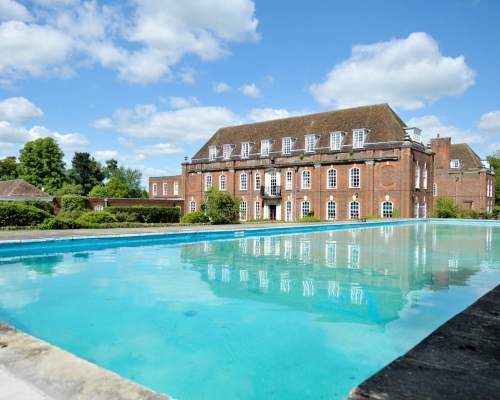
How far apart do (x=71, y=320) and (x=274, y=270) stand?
189 inches

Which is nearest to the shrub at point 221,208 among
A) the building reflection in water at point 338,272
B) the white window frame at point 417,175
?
the building reflection in water at point 338,272

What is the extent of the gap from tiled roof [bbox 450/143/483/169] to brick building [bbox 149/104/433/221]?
14.0 metres

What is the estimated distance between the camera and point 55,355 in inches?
108

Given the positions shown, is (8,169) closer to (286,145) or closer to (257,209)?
(257,209)

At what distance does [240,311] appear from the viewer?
584 cm

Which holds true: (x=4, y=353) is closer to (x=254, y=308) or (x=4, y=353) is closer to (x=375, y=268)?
(x=254, y=308)

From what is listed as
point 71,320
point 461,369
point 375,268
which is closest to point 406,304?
point 375,268

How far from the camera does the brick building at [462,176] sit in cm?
4534

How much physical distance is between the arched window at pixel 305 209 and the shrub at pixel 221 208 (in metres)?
11.9

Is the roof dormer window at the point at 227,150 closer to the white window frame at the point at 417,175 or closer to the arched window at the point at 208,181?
the arched window at the point at 208,181

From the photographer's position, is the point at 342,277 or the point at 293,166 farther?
the point at 293,166

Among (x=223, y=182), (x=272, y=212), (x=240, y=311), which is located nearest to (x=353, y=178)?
(x=272, y=212)

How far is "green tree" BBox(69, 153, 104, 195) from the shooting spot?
6134cm

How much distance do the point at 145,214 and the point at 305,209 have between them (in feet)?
49.8
